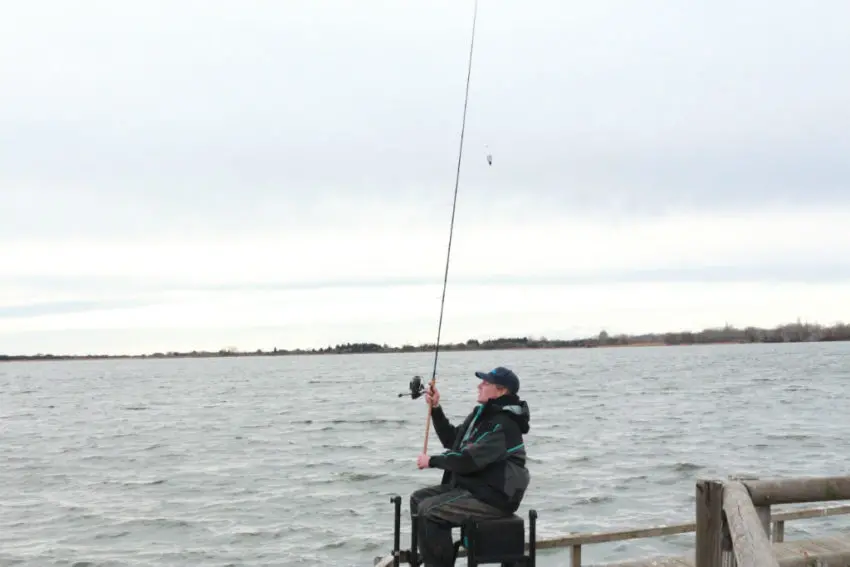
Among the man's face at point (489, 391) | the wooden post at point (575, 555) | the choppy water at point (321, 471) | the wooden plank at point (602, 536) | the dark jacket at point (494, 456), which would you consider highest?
the man's face at point (489, 391)

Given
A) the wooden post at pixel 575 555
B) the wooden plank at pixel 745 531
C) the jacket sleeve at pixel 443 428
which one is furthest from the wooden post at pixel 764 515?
the wooden post at pixel 575 555

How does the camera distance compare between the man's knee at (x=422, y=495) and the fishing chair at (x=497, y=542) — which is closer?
the fishing chair at (x=497, y=542)

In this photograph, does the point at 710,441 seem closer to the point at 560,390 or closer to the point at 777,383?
the point at 560,390

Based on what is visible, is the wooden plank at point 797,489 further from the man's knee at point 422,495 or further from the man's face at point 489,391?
the man's knee at point 422,495

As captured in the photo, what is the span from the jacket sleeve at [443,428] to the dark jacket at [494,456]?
0.45 metres

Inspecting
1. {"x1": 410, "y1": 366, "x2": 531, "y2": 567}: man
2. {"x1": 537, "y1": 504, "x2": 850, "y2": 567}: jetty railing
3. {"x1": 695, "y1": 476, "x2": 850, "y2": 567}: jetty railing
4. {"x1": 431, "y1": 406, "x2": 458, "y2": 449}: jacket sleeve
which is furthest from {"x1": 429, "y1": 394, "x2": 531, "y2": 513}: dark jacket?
{"x1": 695, "y1": 476, "x2": 850, "y2": 567}: jetty railing

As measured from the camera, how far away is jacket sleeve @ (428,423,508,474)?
224 inches

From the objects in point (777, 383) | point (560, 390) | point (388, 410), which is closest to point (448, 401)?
point (388, 410)

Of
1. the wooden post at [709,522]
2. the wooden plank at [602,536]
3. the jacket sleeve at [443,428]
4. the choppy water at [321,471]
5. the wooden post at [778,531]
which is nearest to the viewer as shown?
the wooden post at [709,522]

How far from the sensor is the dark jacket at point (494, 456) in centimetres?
570

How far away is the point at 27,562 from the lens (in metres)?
13.7

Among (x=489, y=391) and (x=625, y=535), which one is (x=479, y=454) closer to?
(x=489, y=391)

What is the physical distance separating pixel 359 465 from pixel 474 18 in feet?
52.7

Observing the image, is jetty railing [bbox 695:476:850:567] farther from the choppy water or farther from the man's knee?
the choppy water
